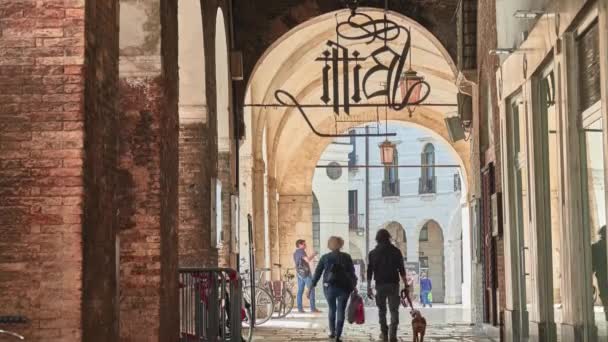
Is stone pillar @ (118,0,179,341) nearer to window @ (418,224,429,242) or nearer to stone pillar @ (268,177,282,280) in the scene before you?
stone pillar @ (268,177,282,280)

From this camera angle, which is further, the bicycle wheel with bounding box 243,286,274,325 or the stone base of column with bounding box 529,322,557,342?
the bicycle wheel with bounding box 243,286,274,325

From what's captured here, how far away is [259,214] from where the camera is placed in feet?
86.2

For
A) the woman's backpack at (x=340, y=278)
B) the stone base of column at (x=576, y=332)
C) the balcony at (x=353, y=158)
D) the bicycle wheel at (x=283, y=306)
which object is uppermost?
the balcony at (x=353, y=158)

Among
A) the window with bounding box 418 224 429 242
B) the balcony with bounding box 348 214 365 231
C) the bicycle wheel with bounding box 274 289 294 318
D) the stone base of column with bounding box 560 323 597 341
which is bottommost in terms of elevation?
the bicycle wheel with bounding box 274 289 294 318

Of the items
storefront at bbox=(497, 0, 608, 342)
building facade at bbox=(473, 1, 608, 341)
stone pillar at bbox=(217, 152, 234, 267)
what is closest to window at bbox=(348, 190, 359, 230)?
stone pillar at bbox=(217, 152, 234, 267)

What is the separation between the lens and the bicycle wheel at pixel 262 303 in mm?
20792

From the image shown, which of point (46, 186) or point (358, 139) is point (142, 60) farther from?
point (358, 139)

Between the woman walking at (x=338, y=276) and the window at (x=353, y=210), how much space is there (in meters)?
36.5

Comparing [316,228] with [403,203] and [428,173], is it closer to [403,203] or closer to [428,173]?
[403,203]

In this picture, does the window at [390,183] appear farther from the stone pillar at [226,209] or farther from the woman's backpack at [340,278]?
the woman's backpack at [340,278]

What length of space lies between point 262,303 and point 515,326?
374 inches

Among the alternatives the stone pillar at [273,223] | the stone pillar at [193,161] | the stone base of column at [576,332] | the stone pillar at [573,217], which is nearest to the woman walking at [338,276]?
the stone pillar at [193,161]

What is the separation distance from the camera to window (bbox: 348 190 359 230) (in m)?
52.5

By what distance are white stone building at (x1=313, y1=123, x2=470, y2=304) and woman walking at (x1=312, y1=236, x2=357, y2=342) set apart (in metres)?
32.0
